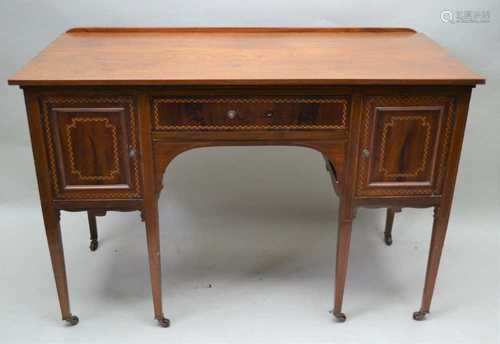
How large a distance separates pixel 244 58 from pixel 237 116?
0.24 meters

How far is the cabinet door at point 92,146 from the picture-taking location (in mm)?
1857

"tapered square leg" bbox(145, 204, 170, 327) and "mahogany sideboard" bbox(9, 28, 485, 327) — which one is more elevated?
"mahogany sideboard" bbox(9, 28, 485, 327)

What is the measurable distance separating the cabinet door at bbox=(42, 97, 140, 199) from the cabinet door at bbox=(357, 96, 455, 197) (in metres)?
0.74

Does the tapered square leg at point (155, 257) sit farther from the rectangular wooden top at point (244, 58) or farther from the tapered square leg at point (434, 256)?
the tapered square leg at point (434, 256)

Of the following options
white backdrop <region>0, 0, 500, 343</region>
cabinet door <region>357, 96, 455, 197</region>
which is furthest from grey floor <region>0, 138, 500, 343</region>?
cabinet door <region>357, 96, 455, 197</region>

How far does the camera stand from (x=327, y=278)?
2.55 m

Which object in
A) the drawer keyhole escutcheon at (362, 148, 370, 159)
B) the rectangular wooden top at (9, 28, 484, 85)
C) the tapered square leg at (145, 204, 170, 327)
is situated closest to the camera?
the rectangular wooden top at (9, 28, 484, 85)

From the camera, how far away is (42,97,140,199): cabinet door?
73.1 inches

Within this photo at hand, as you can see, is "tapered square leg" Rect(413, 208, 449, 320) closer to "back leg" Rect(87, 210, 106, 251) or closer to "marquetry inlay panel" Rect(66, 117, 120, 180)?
"marquetry inlay panel" Rect(66, 117, 120, 180)

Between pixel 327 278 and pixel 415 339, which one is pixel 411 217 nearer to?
pixel 327 278

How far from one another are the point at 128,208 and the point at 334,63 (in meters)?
0.83

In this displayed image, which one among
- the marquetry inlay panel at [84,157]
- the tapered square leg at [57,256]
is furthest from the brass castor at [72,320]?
the marquetry inlay panel at [84,157]

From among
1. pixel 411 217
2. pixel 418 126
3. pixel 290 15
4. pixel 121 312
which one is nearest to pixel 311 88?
pixel 418 126

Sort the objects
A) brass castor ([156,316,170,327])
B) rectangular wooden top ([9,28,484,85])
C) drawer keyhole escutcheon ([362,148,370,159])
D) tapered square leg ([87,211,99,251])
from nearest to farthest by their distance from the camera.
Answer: rectangular wooden top ([9,28,484,85])
drawer keyhole escutcheon ([362,148,370,159])
brass castor ([156,316,170,327])
tapered square leg ([87,211,99,251])
